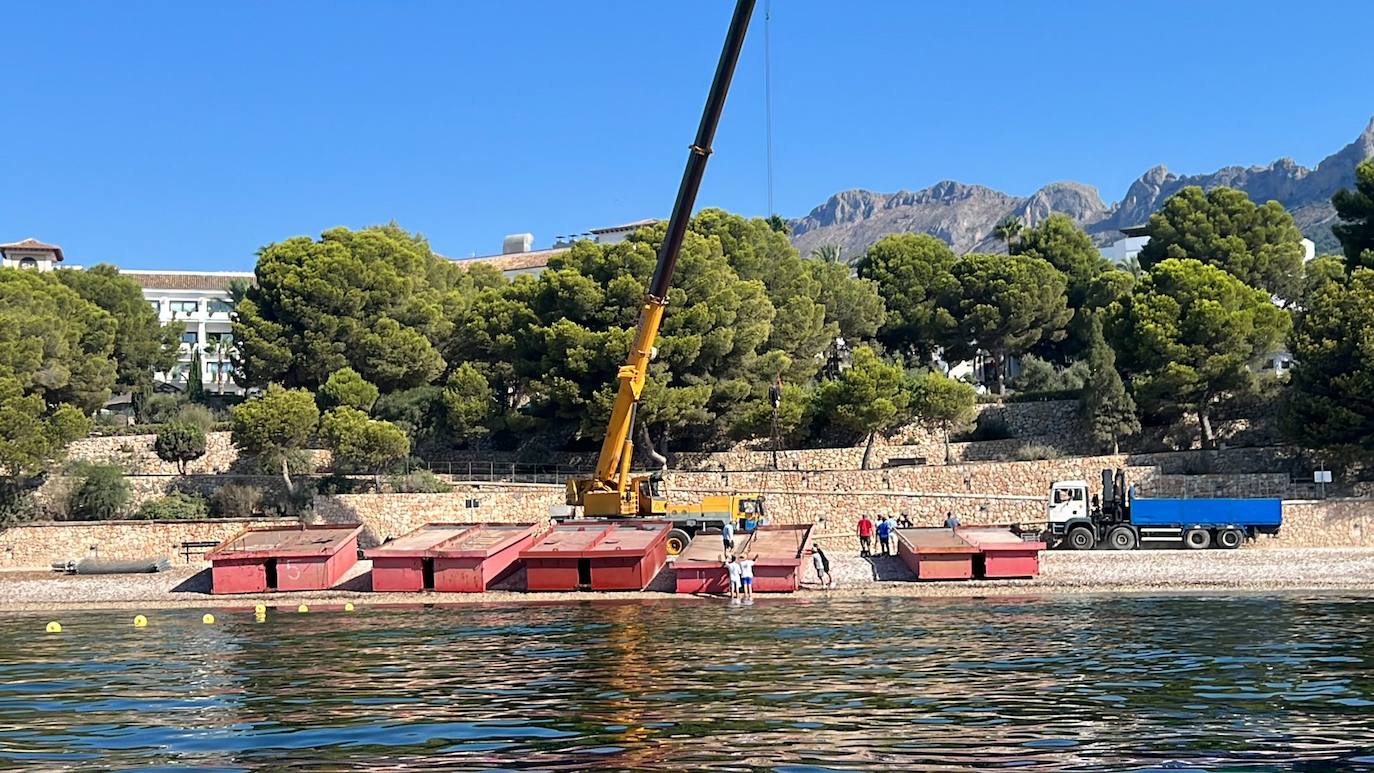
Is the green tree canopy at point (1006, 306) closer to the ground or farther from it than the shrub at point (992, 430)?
farther from it

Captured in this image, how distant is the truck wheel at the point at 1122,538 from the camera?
4200cm

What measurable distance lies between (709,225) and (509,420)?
59.0 ft

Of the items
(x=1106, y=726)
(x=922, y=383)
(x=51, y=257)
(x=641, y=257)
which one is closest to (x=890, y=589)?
(x=1106, y=726)

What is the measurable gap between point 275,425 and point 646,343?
65.2 ft

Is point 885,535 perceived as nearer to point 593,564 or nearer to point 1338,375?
point 593,564

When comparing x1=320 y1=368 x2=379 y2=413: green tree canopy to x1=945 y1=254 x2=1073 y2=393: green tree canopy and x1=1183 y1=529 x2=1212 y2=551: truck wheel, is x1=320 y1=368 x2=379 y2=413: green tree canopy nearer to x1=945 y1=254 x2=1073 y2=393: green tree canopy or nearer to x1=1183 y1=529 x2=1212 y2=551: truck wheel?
x1=1183 y1=529 x2=1212 y2=551: truck wheel

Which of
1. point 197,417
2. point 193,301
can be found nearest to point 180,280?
point 193,301

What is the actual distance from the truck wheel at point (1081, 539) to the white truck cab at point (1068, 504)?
15.3 inches

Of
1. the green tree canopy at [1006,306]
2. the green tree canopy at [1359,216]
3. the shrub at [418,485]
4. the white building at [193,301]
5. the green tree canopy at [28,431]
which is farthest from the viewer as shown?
the white building at [193,301]

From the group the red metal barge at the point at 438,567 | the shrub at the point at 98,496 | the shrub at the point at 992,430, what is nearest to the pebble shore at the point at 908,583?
the red metal barge at the point at 438,567

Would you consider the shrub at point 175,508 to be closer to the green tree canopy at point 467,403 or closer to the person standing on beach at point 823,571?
the green tree canopy at point 467,403

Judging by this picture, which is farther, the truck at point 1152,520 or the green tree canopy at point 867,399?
the green tree canopy at point 867,399

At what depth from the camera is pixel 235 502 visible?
52.1 metres

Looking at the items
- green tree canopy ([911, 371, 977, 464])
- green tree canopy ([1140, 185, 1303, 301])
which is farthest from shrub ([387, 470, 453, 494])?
green tree canopy ([1140, 185, 1303, 301])
